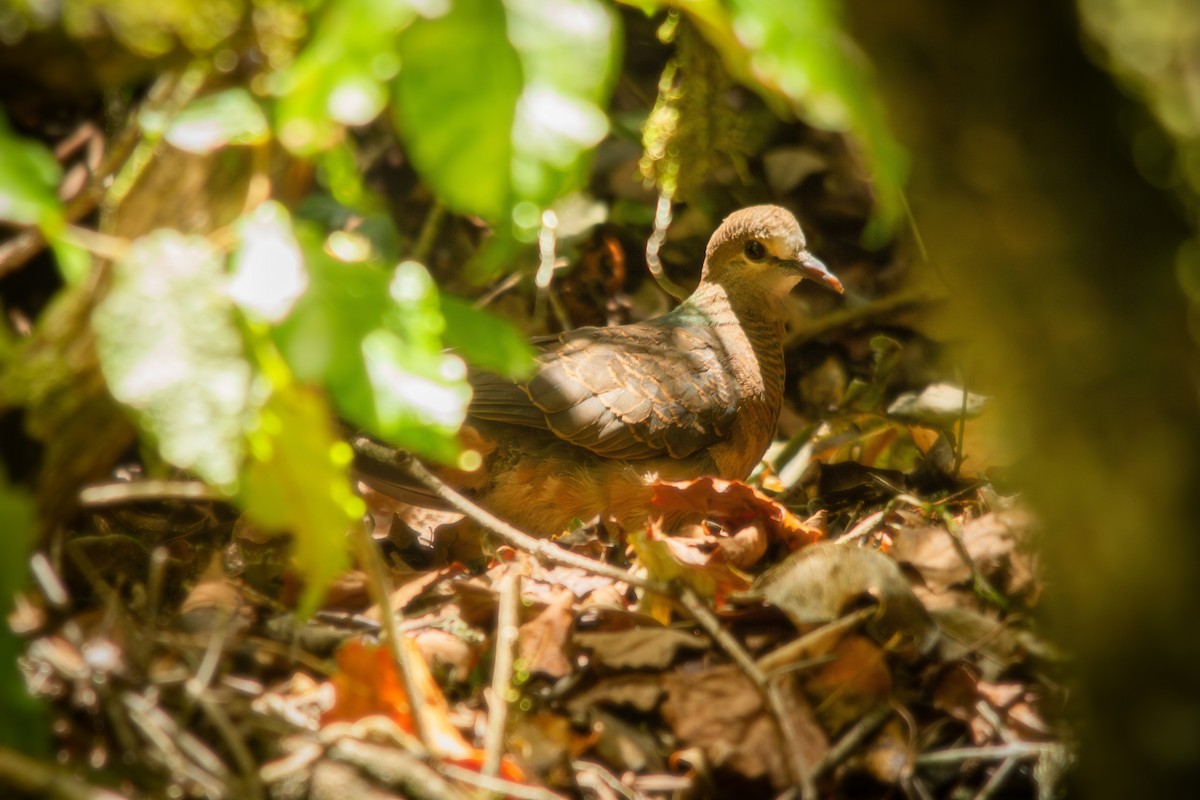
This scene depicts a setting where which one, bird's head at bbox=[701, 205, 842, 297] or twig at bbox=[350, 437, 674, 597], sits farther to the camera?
bird's head at bbox=[701, 205, 842, 297]

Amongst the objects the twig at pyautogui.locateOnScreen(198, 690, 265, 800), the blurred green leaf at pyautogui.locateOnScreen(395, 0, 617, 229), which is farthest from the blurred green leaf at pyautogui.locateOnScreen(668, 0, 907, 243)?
the twig at pyautogui.locateOnScreen(198, 690, 265, 800)

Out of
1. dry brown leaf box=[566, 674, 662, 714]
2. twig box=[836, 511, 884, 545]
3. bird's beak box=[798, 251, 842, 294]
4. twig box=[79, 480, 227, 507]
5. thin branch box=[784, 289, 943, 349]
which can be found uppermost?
twig box=[79, 480, 227, 507]

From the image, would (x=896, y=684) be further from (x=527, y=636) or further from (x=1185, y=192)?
(x=1185, y=192)

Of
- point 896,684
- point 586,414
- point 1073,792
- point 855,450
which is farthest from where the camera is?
point 855,450

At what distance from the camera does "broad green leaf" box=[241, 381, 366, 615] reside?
5.20 feet

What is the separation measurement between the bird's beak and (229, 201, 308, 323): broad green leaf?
308cm

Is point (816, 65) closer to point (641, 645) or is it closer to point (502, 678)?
point (502, 678)

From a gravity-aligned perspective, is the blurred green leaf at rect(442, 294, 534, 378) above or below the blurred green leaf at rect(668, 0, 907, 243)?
below

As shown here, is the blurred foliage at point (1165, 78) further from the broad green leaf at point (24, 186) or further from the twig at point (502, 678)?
the broad green leaf at point (24, 186)

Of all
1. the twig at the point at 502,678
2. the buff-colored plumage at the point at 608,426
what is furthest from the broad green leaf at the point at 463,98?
the buff-colored plumage at the point at 608,426

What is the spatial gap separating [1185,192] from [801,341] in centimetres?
372

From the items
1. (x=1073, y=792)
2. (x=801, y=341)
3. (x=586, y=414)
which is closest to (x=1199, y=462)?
(x=1073, y=792)

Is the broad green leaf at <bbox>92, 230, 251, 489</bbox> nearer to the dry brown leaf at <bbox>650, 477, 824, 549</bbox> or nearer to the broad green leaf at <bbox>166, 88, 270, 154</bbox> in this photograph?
the broad green leaf at <bbox>166, 88, 270, 154</bbox>

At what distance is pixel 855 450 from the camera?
4.33m
